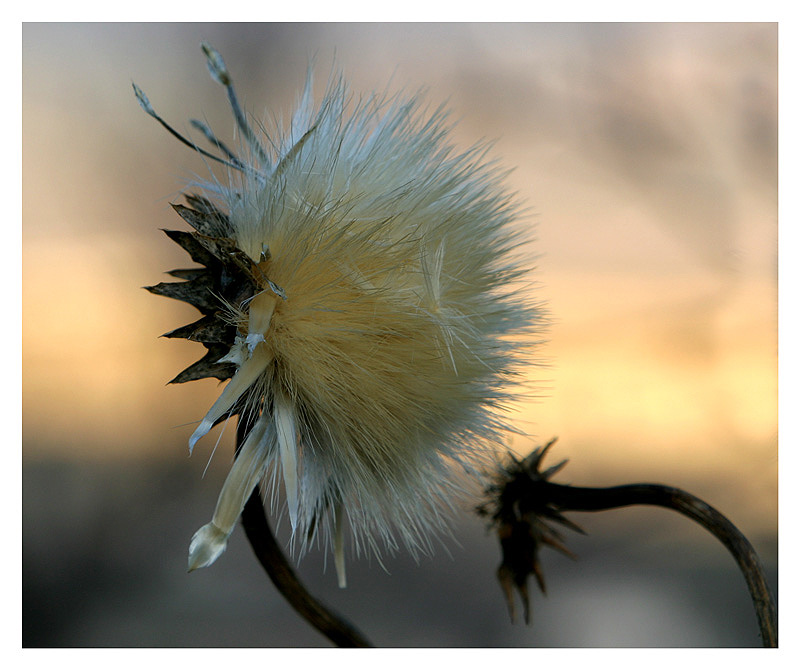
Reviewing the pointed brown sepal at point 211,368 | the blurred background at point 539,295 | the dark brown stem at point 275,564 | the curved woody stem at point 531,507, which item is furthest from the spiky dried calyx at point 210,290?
the curved woody stem at point 531,507

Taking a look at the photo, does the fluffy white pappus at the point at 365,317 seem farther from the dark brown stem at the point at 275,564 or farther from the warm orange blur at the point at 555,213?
the warm orange blur at the point at 555,213

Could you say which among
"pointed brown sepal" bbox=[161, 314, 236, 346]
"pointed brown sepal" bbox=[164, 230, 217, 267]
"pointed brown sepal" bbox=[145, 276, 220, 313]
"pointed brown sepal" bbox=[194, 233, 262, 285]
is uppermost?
"pointed brown sepal" bbox=[194, 233, 262, 285]

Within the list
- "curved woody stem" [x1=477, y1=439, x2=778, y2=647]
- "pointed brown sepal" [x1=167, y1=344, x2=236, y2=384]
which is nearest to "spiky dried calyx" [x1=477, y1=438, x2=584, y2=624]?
"curved woody stem" [x1=477, y1=439, x2=778, y2=647]

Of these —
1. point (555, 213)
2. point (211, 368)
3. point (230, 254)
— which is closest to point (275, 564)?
point (211, 368)

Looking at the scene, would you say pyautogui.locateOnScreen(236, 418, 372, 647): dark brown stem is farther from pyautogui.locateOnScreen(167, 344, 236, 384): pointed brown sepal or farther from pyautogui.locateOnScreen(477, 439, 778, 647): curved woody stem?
pyautogui.locateOnScreen(477, 439, 778, 647): curved woody stem

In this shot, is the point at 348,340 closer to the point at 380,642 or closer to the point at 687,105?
the point at 380,642
